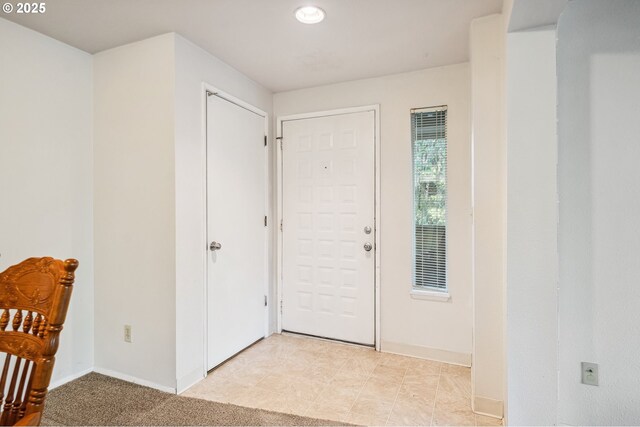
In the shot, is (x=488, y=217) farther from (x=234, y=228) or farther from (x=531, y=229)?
(x=234, y=228)

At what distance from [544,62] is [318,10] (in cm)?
126

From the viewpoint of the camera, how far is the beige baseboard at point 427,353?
276 cm

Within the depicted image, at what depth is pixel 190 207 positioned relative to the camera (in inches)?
95.2

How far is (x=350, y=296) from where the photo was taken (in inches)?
124

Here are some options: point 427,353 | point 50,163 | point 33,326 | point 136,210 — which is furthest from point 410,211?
point 50,163

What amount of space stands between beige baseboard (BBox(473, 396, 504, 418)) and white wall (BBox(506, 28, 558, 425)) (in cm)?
40

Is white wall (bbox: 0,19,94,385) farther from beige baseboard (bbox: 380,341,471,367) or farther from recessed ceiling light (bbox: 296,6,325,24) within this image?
beige baseboard (bbox: 380,341,471,367)

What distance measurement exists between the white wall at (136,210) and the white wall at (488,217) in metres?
1.96

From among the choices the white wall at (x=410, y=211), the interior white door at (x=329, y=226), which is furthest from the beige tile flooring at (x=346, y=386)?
the interior white door at (x=329, y=226)

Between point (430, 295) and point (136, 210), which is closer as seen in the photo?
point (136, 210)

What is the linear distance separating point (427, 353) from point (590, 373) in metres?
1.23

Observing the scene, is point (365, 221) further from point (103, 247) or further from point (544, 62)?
point (103, 247)

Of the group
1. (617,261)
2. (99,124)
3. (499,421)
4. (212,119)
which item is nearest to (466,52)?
(617,261)

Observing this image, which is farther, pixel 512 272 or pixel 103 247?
pixel 103 247
